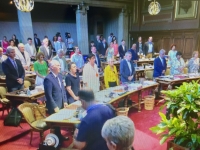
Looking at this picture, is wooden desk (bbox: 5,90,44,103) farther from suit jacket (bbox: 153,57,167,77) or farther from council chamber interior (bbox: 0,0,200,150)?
suit jacket (bbox: 153,57,167,77)

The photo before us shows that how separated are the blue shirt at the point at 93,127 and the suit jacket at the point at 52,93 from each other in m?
1.46

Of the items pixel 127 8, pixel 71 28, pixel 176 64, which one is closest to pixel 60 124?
pixel 176 64

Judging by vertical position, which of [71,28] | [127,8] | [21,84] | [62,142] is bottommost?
[62,142]

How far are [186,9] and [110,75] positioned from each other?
25.3ft

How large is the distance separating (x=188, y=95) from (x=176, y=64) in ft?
13.7

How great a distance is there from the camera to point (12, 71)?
4.53 meters

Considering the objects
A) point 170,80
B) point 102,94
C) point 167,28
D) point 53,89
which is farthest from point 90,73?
point 167,28

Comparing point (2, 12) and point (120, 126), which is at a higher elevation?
point (2, 12)

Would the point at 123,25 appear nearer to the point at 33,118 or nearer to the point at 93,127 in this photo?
the point at 33,118

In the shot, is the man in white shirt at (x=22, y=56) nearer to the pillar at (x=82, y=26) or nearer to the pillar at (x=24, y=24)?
the pillar at (x=24, y=24)

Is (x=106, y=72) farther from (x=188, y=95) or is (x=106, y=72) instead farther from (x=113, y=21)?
(x=113, y=21)

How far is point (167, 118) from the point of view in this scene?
285cm

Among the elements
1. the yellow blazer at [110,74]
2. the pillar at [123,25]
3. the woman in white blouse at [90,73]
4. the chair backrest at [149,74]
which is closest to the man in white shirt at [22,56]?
the woman in white blouse at [90,73]

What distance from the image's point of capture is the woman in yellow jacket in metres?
4.92
